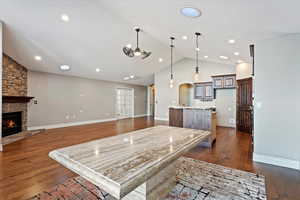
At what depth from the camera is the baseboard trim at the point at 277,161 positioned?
110 inches

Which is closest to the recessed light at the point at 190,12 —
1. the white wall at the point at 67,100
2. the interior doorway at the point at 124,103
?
the white wall at the point at 67,100

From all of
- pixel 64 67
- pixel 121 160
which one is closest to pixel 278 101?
pixel 121 160

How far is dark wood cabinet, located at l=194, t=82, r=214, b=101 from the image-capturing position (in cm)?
763

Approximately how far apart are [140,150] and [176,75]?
755cm

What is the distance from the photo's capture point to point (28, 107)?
5941 millimetres

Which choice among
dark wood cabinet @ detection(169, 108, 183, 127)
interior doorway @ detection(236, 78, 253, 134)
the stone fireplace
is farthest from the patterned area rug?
the stone fireplace

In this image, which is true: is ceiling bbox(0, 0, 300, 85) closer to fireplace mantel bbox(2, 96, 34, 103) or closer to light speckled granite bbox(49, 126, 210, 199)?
fireplace mantel bbox(2, 96, 34, 103)

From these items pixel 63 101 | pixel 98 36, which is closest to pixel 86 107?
pixel 63 101

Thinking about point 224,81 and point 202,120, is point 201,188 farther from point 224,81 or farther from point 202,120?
point 224,81

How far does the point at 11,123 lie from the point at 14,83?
4.45 ft

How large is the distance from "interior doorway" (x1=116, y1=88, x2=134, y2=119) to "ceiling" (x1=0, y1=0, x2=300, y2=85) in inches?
140

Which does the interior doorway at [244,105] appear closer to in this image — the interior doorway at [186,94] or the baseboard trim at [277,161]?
the interior doorway at [186,94]

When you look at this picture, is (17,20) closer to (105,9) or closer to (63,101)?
(105,9)

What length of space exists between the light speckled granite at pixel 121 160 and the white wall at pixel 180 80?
6239 millimetres
